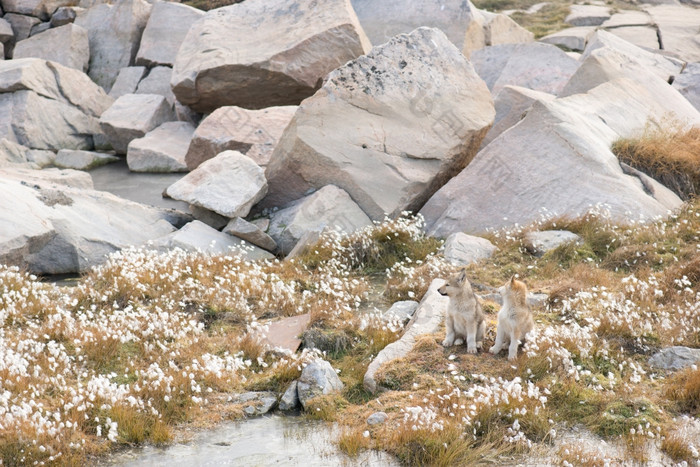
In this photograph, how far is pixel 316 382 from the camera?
7.55 m

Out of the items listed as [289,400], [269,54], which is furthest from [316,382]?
[269,54]

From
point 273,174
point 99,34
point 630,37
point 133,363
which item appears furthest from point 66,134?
point 630,37

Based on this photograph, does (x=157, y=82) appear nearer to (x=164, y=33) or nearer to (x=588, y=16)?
(x=164, y=33)

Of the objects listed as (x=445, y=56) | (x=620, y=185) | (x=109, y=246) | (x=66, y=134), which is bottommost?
(x=66, y=134)

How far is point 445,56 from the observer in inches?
587

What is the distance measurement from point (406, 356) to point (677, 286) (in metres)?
4.03

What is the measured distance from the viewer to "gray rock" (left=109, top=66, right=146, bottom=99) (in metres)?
22.5

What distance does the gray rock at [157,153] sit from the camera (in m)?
17.8

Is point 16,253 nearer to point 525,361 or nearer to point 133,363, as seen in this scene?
point 133,363

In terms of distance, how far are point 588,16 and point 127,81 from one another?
1779 centimetres

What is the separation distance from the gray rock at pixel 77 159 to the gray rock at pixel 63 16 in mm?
8354

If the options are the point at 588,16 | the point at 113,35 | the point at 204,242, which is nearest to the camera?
the point at 204,242

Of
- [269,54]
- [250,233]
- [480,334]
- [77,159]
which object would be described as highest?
[480,334]

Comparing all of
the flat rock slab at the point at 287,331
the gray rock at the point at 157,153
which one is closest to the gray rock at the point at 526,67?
the gray rock at the point at 157,153
